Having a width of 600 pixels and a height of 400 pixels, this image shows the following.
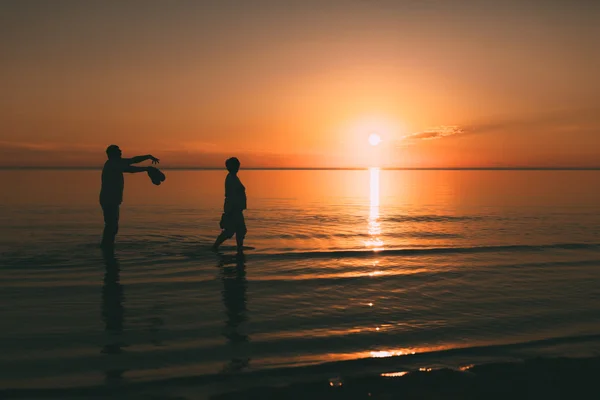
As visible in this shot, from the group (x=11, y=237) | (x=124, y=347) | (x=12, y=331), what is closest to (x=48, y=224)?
(x=11, y=237)

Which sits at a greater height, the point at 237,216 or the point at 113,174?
the point at 113,174

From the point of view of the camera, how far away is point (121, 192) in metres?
13.7

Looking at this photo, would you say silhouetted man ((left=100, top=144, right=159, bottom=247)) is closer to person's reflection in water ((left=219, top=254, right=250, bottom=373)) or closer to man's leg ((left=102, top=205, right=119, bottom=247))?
man's leg ((left=102, top=205, right=119, bottom=247))

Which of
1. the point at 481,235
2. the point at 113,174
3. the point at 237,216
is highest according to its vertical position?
the point at 113,174

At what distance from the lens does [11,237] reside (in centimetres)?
1702

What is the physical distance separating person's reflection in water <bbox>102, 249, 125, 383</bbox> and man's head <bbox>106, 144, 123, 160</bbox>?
2679 millimetres

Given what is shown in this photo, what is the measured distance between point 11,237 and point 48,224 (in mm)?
4128

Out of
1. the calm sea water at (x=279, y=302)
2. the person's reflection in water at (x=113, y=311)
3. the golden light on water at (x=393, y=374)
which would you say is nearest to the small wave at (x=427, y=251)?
the calm sea water at (x=279, y=302)

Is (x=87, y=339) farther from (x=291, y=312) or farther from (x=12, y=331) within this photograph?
(x=291, y=312)

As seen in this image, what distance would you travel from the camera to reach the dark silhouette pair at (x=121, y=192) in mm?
12734

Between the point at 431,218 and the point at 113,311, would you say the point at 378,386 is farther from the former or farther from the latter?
the point at 431,218

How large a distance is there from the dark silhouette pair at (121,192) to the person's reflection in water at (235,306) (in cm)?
100

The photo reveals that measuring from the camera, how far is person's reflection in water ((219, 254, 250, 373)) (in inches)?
241

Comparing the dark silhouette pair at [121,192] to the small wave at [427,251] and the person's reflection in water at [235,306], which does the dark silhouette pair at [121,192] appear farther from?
the small wave at [427,251]
